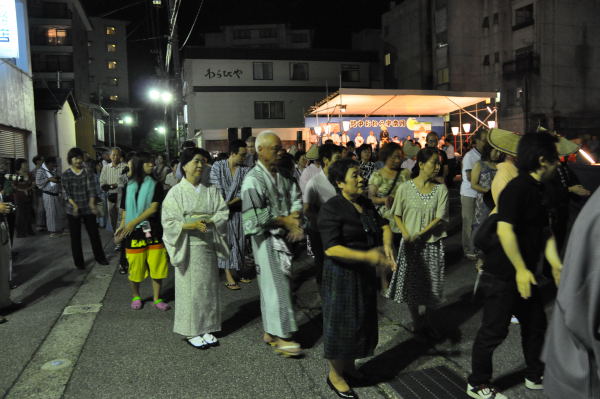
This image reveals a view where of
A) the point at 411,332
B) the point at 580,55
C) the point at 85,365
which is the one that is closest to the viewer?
the point at 85,365

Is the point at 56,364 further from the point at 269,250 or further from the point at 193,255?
the point at 269,250

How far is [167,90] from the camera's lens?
861 inches

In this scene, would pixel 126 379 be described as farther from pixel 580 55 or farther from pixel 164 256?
pixel 580 55

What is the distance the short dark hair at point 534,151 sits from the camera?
3086 millimetres

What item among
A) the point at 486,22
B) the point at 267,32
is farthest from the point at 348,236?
the point at 267,32

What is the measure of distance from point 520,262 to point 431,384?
4.31 ft

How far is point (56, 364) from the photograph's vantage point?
164 inches

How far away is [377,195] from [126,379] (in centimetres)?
358

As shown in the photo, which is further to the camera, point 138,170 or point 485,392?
point 138,170

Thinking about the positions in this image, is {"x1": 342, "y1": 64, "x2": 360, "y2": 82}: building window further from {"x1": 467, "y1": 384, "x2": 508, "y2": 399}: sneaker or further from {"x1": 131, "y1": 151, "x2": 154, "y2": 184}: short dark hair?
{"x1": 467, "y1": 384, "x2": 508, "y2": 399}: sneaker

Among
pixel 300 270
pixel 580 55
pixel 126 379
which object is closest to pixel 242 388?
pixel 126 379

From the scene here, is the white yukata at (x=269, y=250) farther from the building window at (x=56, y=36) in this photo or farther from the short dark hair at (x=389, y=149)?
the building window at (x=56, y=36)

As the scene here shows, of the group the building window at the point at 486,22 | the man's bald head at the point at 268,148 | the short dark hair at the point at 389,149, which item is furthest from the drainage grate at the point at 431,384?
the building window at the point at 486,22

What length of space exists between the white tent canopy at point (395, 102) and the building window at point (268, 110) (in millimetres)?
13861
